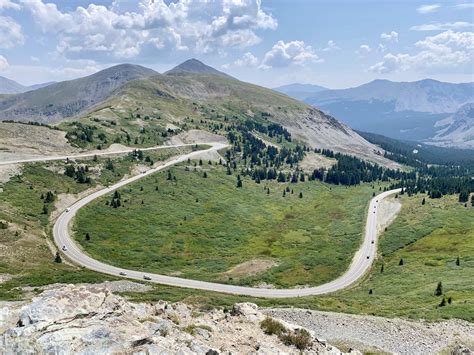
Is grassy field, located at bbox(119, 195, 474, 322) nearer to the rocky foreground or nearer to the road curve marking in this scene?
the road curve marking

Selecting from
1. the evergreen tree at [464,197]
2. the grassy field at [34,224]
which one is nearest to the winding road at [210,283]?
the grassy field at [34,224]

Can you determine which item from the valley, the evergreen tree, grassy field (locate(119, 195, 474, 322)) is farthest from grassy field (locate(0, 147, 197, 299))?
the evergreen tree

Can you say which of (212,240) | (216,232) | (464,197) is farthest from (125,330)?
(464,197)

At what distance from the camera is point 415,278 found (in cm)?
8494

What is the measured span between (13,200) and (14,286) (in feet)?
239

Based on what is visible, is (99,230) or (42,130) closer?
(99,230)

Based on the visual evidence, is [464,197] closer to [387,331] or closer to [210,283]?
[210,283]

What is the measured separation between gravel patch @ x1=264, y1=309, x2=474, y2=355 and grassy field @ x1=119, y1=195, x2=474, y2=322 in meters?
3.35

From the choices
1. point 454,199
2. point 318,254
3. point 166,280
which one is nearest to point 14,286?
point 166,280

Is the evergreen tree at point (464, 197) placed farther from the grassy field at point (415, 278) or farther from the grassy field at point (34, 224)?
the grassy field at point (34, 224)

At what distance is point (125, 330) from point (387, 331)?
116 feet

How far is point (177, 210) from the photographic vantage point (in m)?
157

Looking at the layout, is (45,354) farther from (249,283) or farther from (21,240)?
(21,240)

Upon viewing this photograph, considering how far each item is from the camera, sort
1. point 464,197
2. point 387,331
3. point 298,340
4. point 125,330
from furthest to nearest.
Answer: point 464,197, point 387,331, point 298,340, point 125,330
